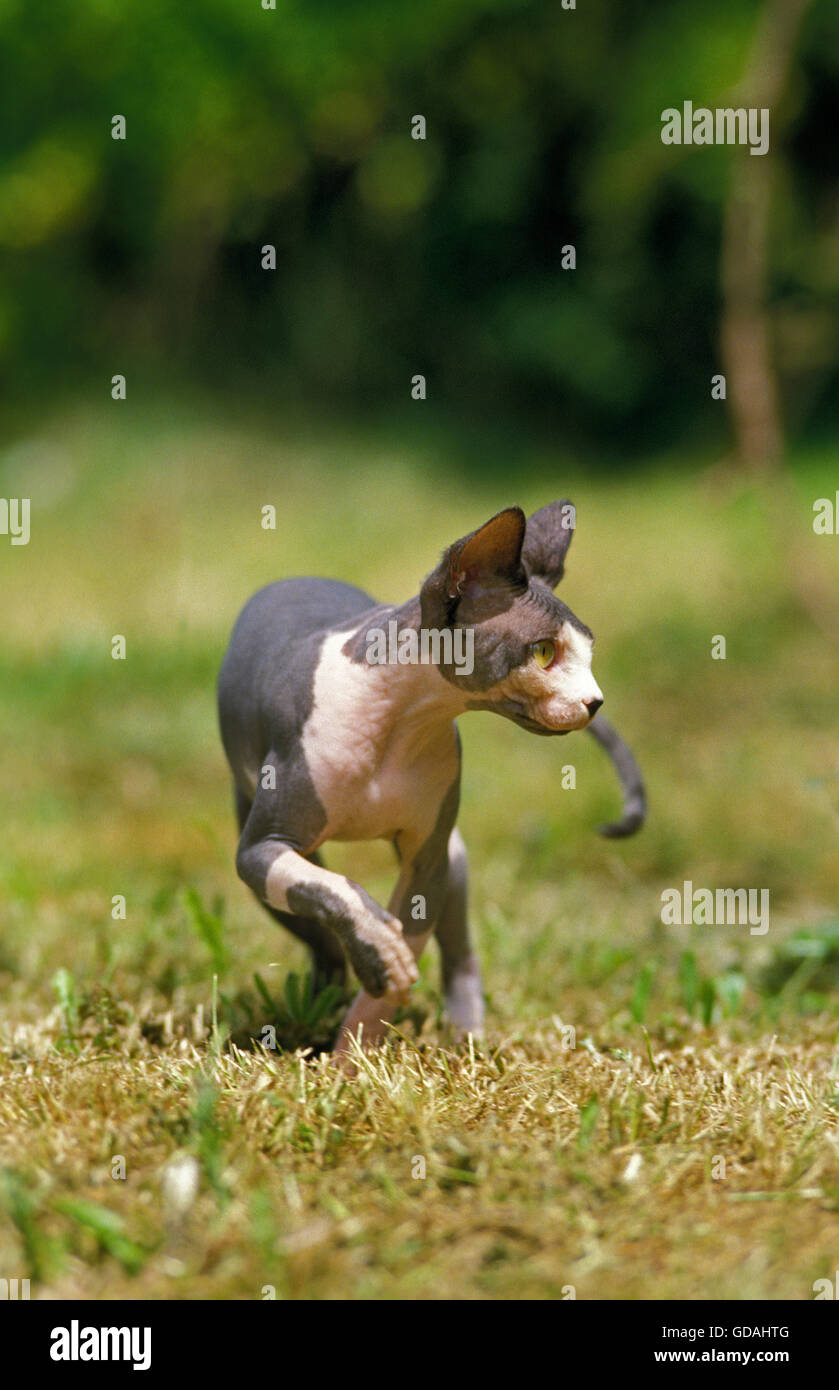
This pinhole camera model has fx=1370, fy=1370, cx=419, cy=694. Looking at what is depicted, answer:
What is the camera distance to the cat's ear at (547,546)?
7.52 feet

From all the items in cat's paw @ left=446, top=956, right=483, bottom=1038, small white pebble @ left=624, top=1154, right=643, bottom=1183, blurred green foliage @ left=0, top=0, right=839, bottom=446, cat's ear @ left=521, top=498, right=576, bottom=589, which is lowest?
small white pebble @ left=624, top=1154, right=643, bottom=1183

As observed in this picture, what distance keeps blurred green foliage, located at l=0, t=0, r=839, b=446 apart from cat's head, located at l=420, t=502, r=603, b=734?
7.71m

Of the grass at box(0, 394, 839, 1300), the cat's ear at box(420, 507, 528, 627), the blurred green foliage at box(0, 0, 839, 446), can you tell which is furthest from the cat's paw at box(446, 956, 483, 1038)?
the blurred green foliage at box(0, 0, 839, 446)

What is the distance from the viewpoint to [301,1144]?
6.61 ft

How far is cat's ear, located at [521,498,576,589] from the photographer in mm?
2291

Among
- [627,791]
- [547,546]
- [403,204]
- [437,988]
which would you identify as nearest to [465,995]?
[437,988]

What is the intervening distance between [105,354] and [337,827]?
9.90m

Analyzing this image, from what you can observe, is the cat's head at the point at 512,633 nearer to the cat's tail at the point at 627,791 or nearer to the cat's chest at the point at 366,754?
the cat's chest at the point at 366,754

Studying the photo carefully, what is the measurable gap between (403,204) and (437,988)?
9.46 m

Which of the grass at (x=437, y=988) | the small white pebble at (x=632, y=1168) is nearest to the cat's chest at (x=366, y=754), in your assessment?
the grass at (x=437, y=988)

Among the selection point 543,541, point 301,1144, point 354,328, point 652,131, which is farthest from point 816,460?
point 301,1144

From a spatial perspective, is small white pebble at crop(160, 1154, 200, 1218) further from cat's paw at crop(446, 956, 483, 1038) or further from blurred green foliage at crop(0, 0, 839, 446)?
blurred green foliage at crop(0, 0, 839, 446)

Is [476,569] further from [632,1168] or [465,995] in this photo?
[465,995]

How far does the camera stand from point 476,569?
2143 mm
